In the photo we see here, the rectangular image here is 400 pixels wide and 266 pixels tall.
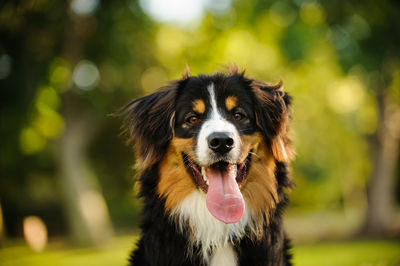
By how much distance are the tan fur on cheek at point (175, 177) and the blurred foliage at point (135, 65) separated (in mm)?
4270

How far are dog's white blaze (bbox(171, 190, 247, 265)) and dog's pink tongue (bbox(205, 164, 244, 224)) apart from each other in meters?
0.16

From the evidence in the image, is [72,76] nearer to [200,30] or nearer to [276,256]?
[200,30]

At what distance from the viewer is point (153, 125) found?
405cm

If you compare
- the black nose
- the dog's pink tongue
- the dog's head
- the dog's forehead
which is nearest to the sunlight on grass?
the dog's head

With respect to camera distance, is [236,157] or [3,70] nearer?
[236,157]

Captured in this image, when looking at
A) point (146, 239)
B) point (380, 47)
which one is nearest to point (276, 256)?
point (146, 239)

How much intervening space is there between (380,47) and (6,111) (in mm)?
12807

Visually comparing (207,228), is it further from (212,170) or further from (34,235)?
(34,235)

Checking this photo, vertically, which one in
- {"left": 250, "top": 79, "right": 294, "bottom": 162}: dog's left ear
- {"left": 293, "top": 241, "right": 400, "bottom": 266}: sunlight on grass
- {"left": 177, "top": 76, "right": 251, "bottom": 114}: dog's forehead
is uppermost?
{"left": 293, "top": 241, "right": 400, "bottom": 266}: sunlight on grass

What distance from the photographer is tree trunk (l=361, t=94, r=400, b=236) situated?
14.3 m

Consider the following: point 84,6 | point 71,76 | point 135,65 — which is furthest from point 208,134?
point 135,65

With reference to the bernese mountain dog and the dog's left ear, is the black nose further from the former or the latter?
the dog's left ear

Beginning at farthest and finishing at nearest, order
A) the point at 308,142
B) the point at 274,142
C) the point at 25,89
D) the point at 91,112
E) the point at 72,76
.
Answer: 1. the point at 308,142
2. the point at 91,112
3. the point at 72,76
4. the point at 25,89
5. the point at 274,142

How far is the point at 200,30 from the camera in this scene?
20094 mm
